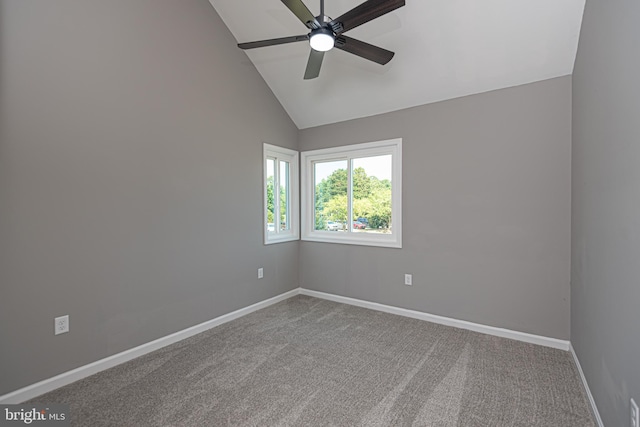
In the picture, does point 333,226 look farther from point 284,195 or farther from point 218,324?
point 218,324

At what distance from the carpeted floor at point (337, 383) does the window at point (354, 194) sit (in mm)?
1262

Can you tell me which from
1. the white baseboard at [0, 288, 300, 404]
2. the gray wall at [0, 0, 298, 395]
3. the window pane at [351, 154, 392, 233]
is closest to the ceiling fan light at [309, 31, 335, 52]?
the gray wall at [0, 0, 298, 395]

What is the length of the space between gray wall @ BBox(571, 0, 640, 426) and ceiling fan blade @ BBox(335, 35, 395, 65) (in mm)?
1253

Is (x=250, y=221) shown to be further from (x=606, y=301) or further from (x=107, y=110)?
(x=606, y=301)

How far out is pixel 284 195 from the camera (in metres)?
4.25

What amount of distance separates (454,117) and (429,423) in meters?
2.70

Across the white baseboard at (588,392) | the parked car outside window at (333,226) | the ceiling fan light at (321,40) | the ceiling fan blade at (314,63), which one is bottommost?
the white baseboard at (588,392)

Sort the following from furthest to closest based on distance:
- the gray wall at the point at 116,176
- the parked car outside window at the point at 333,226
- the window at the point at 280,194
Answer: the parked car outside window at the point at 333,226 → the window at the point at 280,194 → the gray wall at the point at 116,176

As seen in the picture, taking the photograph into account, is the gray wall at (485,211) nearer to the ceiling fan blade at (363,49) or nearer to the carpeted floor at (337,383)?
the carpeted floor at (337,383)

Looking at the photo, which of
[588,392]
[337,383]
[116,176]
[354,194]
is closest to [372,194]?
[354,194]

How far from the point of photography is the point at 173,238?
109 inches

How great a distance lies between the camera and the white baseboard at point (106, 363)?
6.34ft

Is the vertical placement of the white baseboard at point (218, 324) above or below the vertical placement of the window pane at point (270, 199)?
below

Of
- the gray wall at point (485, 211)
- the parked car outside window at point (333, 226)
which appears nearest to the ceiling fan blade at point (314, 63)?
the gray wall at point (485, 211)
